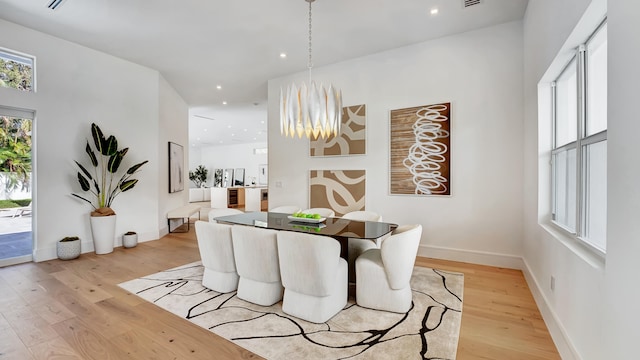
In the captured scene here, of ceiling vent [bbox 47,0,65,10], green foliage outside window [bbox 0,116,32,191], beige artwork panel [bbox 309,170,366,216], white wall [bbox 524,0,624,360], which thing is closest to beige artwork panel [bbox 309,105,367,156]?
beige artwork panel [bbox 309,170,366,216]

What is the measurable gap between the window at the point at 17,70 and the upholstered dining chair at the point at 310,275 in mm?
4513

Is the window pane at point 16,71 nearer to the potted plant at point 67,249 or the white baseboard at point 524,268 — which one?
the potted plant at point 67,249

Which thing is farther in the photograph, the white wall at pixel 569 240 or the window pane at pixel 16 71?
the window pane at pixel 16 71

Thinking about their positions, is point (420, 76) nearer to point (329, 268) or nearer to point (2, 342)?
point (329, 268)

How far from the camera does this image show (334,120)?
3.07 meters

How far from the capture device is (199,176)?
15250mm

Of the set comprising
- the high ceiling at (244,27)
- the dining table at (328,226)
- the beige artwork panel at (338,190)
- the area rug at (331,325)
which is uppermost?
the high ceiling at (244,27)

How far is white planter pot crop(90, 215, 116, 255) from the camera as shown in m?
4.42

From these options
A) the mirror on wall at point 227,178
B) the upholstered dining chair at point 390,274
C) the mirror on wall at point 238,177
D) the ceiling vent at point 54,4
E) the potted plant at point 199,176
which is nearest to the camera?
the upholstered dining chair at point 390,274

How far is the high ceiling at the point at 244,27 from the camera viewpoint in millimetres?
3340

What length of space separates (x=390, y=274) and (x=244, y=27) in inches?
141

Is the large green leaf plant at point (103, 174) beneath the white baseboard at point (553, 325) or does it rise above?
above

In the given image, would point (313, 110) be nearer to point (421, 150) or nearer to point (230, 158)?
point (421, 150)

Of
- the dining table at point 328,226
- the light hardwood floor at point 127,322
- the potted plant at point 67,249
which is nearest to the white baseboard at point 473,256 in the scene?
the light hardwood floor at point 127,322
